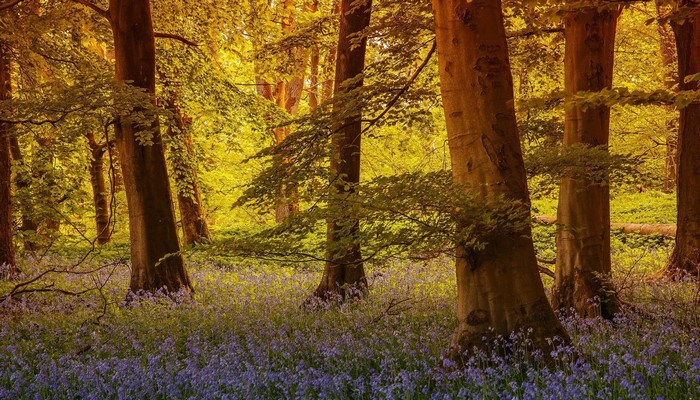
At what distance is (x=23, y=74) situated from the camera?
15227 mm

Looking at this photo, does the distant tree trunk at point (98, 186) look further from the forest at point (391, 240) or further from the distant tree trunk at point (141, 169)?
the distant tree trunk at point (141, 169)

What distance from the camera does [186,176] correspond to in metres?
Result: 15.7

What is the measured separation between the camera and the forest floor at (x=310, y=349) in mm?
4289

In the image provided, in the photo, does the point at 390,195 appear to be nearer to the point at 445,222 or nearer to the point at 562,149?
the point at 445,222

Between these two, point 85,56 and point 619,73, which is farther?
point 619,73

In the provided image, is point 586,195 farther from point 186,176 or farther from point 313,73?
point 313,73

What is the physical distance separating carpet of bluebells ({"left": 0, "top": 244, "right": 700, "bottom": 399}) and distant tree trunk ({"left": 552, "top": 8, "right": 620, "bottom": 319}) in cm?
42

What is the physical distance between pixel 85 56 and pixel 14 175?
4168 millimetres

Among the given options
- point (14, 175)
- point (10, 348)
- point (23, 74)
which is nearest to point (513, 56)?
point (10, 348)

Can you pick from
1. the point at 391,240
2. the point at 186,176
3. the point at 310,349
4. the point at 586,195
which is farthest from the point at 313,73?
the point at 391,240

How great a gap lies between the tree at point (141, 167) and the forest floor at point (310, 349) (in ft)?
2.67

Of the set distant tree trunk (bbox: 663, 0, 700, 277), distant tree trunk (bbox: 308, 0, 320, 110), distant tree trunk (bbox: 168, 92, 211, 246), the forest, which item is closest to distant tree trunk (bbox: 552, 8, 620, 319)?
the forest

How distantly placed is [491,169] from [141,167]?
23.5 ft

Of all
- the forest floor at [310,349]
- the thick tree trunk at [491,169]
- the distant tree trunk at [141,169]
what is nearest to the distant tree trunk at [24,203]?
the forest floor at [310,349]
